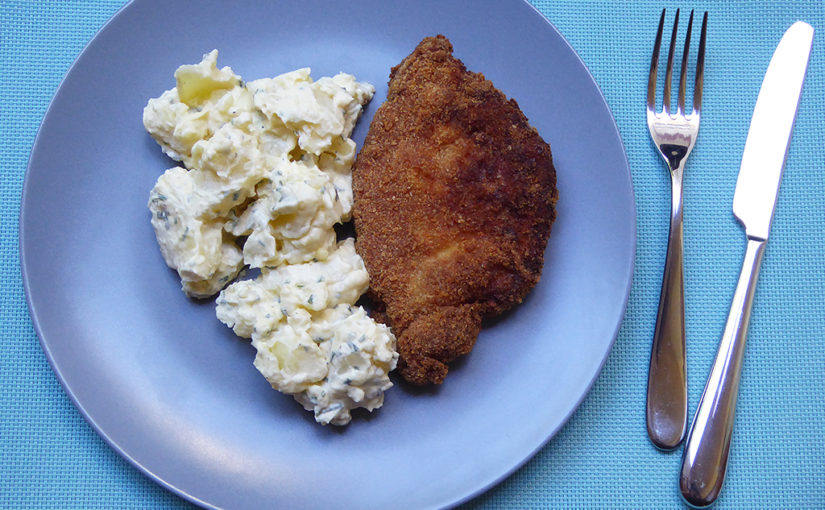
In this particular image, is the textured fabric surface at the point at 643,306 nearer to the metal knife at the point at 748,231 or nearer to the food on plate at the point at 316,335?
the metal knife at the point at 748,231

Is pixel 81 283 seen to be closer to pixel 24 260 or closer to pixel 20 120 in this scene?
pixel 24 260

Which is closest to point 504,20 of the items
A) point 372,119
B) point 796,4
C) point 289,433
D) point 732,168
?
point 372,119

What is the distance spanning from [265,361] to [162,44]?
4.00 feet

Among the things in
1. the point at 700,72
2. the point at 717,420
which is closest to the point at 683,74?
the point at 700,72

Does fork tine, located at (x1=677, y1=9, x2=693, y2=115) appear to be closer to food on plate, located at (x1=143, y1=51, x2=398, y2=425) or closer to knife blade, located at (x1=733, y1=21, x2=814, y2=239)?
knife blade, located at (x1=733, y1=21, x2=814, y2=239)

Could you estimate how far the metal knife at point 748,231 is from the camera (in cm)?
228

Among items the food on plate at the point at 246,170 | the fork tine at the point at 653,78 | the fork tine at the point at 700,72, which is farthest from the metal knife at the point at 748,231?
the food on plate at the point at 246,170

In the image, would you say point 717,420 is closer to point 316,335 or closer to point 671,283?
point 671,283

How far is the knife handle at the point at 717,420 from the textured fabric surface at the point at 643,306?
0.17 feet

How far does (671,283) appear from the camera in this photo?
236 centimetres

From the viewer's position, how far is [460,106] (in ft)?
7.18

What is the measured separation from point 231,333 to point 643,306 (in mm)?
1519

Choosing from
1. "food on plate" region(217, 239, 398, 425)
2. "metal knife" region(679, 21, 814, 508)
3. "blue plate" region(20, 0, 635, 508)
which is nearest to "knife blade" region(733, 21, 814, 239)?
"metal knife" region(679, 21, 814, 508)

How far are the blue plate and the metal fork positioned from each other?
22 centimetres
